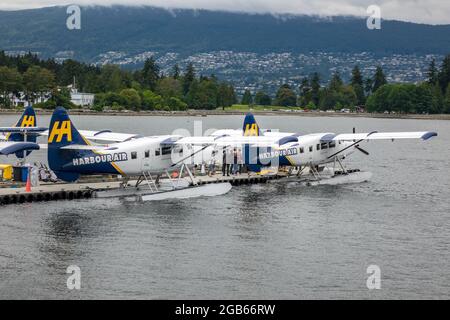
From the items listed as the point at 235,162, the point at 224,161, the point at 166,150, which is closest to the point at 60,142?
the point at 166,150

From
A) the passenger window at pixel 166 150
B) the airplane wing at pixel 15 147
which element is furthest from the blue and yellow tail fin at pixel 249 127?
the airplane wing at pixel 15 147

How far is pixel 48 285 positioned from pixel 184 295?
12.7 ft

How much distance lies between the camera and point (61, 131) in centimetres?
3528

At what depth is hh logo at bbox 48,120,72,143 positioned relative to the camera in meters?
35.2

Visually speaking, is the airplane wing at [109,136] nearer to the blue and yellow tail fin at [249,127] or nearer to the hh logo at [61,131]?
the blue and yellow tail fin at [249,127]

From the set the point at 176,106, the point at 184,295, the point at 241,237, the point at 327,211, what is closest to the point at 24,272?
the point at 184,295

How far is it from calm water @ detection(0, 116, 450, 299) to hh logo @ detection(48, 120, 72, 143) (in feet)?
9.31

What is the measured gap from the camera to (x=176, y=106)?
19812 centimetres

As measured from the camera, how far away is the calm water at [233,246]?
23844 mm

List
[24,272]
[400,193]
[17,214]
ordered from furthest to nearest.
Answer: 1. [400,193]
2. [17,214]
3. [24,272]

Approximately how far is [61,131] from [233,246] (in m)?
10.5
